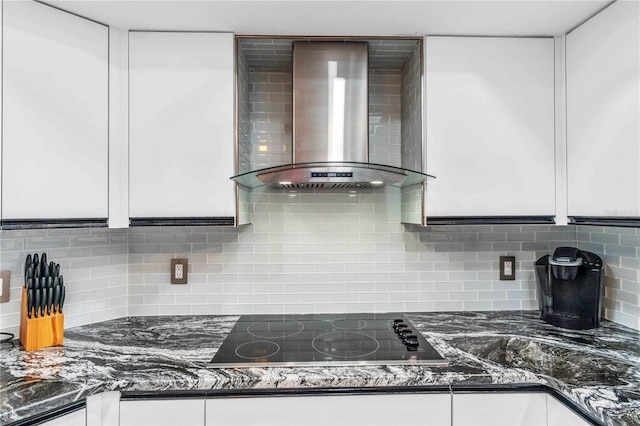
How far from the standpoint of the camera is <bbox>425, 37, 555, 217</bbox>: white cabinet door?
5.48ft

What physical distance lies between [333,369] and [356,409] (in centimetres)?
14

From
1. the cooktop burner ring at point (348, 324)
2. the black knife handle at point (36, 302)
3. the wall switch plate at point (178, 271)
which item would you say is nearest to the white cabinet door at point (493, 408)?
the cooktop burner ring at point (348, 324)

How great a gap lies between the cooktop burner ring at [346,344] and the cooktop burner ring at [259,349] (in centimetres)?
16

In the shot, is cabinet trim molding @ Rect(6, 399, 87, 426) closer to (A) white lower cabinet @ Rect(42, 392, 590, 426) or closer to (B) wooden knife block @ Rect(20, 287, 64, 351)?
(A) white lower cabinet @ Rect(42, 392, 590, 426)

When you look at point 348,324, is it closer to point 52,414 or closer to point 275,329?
point 275,329

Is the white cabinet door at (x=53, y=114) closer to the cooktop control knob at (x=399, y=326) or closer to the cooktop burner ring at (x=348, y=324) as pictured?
the cooktop burner ring at (x=348, y=324)

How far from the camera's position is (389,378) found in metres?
1.27

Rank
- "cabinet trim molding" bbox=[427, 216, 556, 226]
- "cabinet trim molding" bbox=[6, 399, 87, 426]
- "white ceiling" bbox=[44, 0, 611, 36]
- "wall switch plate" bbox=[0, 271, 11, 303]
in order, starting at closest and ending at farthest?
"cabinet trim molding" bbox=[6, 399, 87, 426] → "white ceiling" bbox=[44, 0, 611, 36] → "wall switch plate" bbox=[0, 271, 11, 303] → "cabinet trim molding" bbox=[427, 216, 556, 226]

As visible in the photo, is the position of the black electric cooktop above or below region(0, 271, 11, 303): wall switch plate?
below

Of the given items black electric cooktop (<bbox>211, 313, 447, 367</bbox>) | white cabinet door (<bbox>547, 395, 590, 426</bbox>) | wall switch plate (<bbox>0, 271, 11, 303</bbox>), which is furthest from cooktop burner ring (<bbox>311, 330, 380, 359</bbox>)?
wall switch plate (<bbox>0, 271, 11, 303</bbox>)

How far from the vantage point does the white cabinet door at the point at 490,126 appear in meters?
1.67

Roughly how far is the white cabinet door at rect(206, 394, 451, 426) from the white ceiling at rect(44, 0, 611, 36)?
55.3 inches

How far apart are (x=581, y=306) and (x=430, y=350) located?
778 millimetres

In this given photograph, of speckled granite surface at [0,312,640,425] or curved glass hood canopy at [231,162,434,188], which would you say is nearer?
speckled granite surface at [0,312,640,425]
